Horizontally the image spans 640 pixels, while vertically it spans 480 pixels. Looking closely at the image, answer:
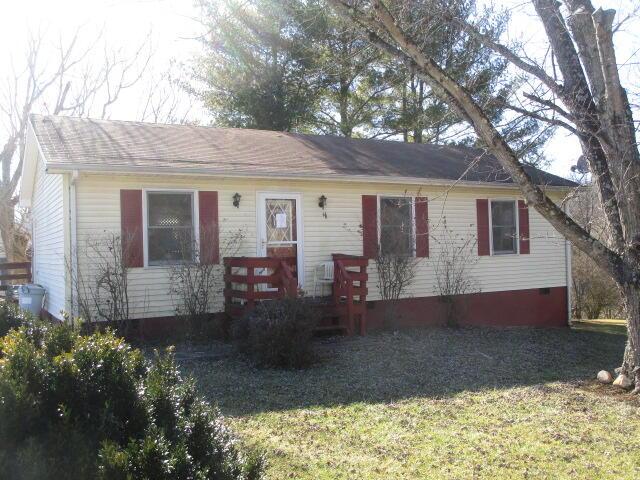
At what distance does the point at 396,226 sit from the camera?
486 inches

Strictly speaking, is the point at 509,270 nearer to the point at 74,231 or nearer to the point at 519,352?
the point at 519,352

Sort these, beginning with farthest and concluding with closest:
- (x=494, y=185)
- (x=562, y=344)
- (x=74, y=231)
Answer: (x=494, y=185)
(x=562, y=344)
(x=74, y=231)

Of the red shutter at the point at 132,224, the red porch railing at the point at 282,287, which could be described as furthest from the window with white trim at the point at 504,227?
the red shutter at the point at 132,224

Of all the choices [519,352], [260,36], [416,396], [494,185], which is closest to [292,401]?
[416,396]

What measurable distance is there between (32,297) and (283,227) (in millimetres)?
5106

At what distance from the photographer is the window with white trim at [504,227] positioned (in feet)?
45.2

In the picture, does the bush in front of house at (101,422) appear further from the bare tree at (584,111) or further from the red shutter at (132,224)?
the red shutter at (132,224)

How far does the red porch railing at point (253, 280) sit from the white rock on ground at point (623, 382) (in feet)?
14.5

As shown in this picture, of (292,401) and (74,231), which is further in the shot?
(74,231)

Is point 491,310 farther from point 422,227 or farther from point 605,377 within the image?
point 605,377

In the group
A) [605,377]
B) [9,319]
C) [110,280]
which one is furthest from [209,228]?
[605,377]

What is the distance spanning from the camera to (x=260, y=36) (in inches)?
795

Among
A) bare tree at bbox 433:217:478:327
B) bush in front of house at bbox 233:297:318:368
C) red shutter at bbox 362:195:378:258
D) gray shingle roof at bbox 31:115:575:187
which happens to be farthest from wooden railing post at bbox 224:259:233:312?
bare tree at bbox 433:217:478:327

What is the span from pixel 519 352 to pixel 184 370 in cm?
523
